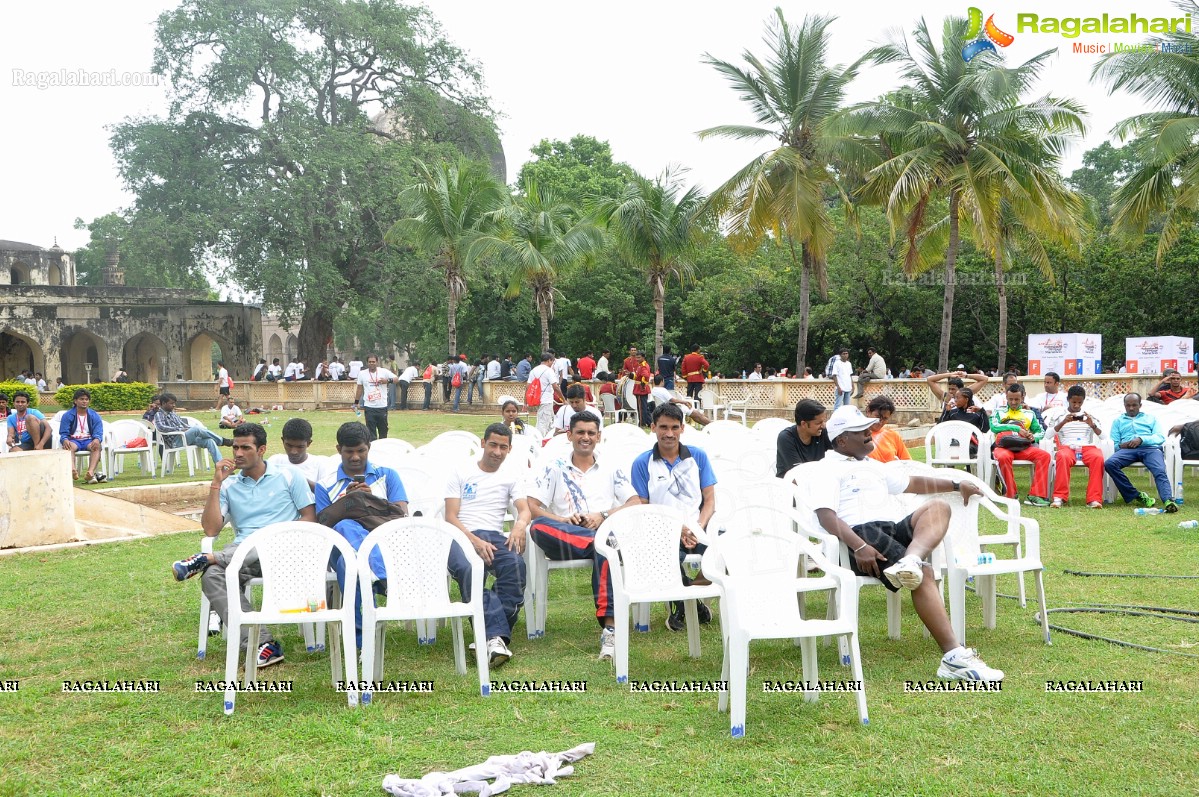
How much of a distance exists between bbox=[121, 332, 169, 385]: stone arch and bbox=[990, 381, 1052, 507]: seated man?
41.7m

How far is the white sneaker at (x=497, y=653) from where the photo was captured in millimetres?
5562

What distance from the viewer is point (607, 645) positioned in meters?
5.70

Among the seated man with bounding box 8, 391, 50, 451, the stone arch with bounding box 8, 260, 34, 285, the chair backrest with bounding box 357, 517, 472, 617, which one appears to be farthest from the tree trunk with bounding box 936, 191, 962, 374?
the stone arch with bounding box 8, 260, 34, 285

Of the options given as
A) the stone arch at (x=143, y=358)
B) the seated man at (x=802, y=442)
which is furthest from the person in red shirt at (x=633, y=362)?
the stone arch at (x=143, y=358)

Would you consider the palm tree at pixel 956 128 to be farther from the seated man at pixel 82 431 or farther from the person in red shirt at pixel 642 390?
the seated man at pixel 82 431

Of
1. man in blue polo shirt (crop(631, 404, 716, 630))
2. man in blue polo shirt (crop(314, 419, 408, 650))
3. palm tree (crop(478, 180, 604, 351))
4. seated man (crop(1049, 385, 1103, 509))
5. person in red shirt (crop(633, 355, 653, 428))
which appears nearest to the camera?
man in blue polo shirt (crop(314, 419, 408, 650))

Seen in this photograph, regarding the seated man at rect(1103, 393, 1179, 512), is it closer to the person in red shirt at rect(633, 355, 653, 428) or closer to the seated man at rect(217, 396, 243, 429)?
the person in red shirt at rect(633, 355, 653, 428)

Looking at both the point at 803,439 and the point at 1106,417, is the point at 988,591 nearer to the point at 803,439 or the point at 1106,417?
the point at 803,439

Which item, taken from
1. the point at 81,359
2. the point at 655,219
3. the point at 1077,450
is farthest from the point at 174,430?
the point at 81,359

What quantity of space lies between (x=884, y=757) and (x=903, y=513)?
2085 millimetres

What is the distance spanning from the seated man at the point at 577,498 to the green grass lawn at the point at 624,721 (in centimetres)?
57

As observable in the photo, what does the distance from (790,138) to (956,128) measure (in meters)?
3.56

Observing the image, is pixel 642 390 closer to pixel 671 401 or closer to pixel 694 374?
pixel 694 374

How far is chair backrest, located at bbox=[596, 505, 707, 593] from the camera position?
5.65 m
